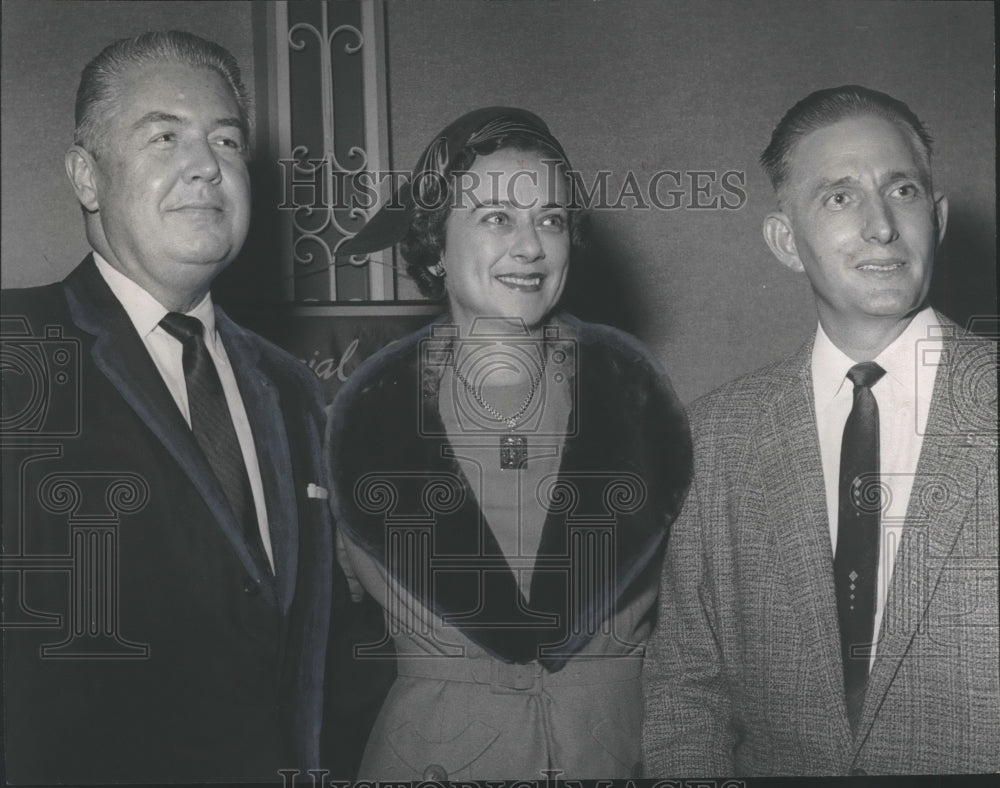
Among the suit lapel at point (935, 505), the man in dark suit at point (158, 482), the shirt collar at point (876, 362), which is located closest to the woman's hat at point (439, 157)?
the man in dark suit at point (158, 482)

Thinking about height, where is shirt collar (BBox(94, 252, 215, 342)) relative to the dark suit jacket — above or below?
above

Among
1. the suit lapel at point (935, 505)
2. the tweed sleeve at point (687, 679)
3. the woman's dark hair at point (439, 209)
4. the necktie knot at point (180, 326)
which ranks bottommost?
the tweed sleeve at point (687, 679)

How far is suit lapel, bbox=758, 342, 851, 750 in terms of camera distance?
7.28ft

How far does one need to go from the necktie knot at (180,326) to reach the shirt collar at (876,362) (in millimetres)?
1222

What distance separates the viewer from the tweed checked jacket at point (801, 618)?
7.27ft

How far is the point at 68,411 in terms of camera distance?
2250mm

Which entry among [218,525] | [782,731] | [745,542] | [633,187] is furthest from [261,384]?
[782,731]

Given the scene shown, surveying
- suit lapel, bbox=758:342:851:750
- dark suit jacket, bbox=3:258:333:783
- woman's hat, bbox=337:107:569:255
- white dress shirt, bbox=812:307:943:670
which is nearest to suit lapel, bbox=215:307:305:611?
dark suit jacket, bbox=3:258:333:783

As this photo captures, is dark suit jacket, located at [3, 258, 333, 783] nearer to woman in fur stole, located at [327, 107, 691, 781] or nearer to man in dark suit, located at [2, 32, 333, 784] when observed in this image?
man in dark suit, located at [2, 32, 333, 784]

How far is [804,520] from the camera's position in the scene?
2.25m

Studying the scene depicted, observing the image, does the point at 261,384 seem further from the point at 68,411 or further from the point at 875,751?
the point at 875,751

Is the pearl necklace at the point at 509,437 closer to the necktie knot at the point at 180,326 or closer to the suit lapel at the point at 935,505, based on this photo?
the necktie knot at the point at 180,326

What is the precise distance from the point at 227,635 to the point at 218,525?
21 cm

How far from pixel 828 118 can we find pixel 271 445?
1.28 m
